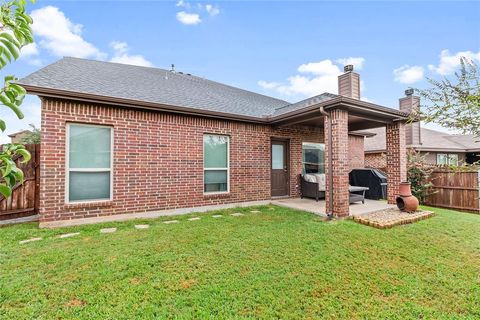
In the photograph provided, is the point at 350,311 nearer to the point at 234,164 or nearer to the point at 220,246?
the point at 220,246

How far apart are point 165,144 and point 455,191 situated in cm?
1024

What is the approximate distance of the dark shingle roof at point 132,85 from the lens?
577 centimetres

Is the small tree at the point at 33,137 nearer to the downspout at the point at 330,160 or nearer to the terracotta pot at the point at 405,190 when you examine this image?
the downspout at the point at 330,160

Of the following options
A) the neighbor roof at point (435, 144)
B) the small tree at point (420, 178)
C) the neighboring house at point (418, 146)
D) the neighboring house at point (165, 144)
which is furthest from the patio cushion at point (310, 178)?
the neighbor roof at point (435, 144)

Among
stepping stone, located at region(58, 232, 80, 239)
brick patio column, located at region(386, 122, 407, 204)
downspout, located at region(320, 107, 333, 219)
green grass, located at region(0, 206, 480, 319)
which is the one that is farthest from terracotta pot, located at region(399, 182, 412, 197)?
stepping stone, located at region(58, 232, 80, 239)

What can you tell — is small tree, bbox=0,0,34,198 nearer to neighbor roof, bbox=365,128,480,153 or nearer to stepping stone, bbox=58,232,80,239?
stepping stone, bbox=58,232,80,239

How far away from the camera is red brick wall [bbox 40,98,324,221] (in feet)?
17.1

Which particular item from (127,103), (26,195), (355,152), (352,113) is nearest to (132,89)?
(127,103)

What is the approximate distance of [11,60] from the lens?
37.6 inches

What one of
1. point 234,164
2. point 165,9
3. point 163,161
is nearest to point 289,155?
point 234,164

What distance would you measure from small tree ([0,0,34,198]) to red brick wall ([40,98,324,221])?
5231 millimetres

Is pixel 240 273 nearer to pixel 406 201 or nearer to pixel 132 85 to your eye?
pixel 406 201

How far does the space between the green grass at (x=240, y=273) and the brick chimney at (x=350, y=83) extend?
7424 millimetres

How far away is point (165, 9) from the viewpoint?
8719 mm
